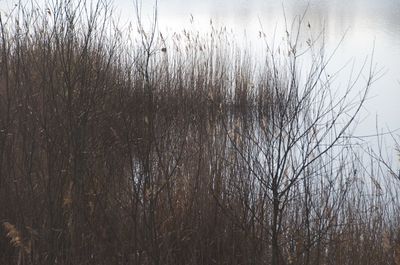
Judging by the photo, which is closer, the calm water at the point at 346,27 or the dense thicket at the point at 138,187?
the dense thicket at the point at 138,187

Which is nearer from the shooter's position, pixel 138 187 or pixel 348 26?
pixel 138 187

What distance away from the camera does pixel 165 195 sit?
2.88 meters

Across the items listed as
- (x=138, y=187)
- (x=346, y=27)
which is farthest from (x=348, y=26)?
(x=138, y=187)

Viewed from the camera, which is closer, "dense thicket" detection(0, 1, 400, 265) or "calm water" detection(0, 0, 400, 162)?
"dense thicket" detection(0, 1, 400, 265)

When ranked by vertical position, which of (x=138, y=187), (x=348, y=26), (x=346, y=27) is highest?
(x=346, y=27)

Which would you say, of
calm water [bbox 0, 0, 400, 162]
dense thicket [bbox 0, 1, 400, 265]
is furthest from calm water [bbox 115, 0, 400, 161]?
dense thicket [bbox 0, 1, 400, 265]

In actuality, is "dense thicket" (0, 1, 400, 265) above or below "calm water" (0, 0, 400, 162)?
below

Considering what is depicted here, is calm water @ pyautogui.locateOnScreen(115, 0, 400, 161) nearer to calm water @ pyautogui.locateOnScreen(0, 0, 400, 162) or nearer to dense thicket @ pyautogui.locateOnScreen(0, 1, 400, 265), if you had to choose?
calm water @ pyautogui.locateOnScreen(0, 0, 400, 162)

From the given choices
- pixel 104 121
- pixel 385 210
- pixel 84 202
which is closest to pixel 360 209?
pixel 385 210

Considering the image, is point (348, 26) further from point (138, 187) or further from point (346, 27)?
point (138, 187)

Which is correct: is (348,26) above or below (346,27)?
below

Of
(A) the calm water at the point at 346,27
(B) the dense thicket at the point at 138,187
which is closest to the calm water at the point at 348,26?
(A) the calm water at the point at 346,27

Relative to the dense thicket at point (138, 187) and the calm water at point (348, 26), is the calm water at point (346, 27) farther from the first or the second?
the dense thicket at point (138, 187)

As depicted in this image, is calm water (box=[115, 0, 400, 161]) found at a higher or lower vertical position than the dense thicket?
higher
